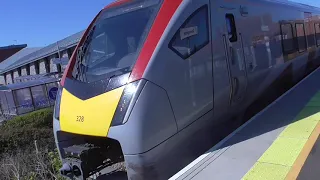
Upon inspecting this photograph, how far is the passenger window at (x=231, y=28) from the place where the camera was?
5.33 m

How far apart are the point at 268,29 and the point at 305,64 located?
3969 millimetres

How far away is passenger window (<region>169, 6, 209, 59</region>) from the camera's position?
4.28 meters

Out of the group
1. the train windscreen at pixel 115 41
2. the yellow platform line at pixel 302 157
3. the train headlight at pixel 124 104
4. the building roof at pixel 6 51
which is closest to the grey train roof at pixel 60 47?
the train windscreen at pixel 115 41

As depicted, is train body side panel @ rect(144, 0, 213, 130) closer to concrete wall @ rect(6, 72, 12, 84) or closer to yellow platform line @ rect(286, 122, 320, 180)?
yellow platform line @ rect(286, 122, 320, 180)

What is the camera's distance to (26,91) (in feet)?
71.8

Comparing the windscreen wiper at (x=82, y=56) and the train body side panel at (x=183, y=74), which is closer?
the train body side panel at (x=183, y=74)

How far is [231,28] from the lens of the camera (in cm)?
543

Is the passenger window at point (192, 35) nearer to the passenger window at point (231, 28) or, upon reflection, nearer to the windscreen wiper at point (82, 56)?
the passenger window at point (231, 28)

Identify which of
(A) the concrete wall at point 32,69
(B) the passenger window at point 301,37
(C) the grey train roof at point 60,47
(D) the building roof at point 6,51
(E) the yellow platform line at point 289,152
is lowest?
(E) the yellow platform line at point 289,152

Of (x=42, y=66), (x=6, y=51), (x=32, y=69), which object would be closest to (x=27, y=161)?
(x=42, y=66)

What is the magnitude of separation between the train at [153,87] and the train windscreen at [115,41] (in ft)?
0.06

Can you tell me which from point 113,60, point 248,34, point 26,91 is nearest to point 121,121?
point 113,60

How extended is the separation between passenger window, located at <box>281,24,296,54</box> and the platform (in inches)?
121

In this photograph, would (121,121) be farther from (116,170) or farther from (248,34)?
(248,34)
